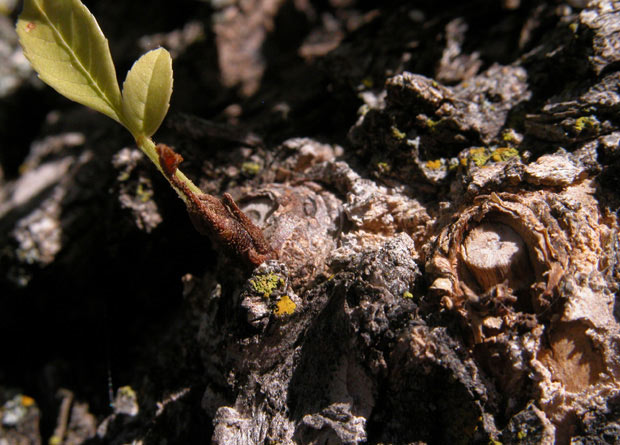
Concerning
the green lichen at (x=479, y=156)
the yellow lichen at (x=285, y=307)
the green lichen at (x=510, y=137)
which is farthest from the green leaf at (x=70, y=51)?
the green lichen at (x=510, y=137)

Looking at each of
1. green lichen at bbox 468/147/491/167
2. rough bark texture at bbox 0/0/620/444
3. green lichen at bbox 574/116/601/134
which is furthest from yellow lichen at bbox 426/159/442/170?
green lichen at bbox 574/116/601/134

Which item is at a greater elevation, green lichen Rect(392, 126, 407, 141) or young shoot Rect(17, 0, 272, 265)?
green lichen Rect(392, 126, 407, 141)

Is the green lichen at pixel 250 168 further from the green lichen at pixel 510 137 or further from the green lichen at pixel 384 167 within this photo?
the green lichen at pixel 510 137

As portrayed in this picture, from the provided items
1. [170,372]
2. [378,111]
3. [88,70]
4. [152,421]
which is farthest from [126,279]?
[378,111]

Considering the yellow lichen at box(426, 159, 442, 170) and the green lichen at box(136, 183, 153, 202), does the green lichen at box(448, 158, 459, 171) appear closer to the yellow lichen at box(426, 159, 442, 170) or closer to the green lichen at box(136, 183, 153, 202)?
the yellow lichen at box(426, 159, 442, 170)

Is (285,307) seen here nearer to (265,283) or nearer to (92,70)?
(265,283)

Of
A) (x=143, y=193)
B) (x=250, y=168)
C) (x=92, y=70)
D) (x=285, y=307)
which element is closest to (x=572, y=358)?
(x=285, y=307)
